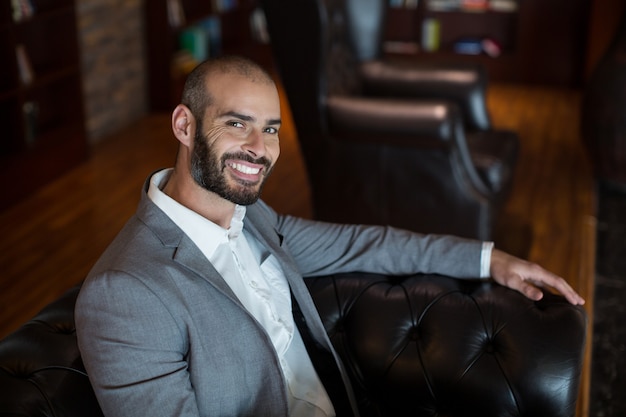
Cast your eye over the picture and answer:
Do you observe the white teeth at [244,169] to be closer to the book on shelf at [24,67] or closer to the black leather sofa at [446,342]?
the black leather sofa at [446,342]

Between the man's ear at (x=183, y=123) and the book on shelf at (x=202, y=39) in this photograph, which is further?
the book on shelf at (x=202, y=39)

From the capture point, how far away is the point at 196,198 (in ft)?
5.24

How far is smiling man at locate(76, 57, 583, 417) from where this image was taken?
1.36 metres

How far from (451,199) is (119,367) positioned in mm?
2170

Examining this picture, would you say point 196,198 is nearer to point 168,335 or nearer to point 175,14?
point 168,335

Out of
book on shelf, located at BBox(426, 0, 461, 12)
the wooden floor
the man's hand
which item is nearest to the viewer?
the man's hand

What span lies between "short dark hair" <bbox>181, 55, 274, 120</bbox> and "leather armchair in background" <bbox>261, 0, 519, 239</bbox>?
167 cm

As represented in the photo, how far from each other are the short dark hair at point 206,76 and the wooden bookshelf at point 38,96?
2.62m

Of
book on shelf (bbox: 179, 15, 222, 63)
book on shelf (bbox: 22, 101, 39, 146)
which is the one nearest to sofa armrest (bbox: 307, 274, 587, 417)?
book on shelf (bbox: 22, 101, 39, 146)

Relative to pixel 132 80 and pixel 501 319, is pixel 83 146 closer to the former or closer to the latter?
pixel 132 80

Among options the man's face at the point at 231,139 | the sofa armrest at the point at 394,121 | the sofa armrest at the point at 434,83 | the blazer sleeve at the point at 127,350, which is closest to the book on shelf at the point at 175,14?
the sofa armrest at the point at 434,83

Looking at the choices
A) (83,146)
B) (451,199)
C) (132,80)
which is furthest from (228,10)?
(451,199)

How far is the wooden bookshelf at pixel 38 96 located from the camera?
4.01m

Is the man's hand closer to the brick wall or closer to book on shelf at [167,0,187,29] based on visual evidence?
the brick wall
